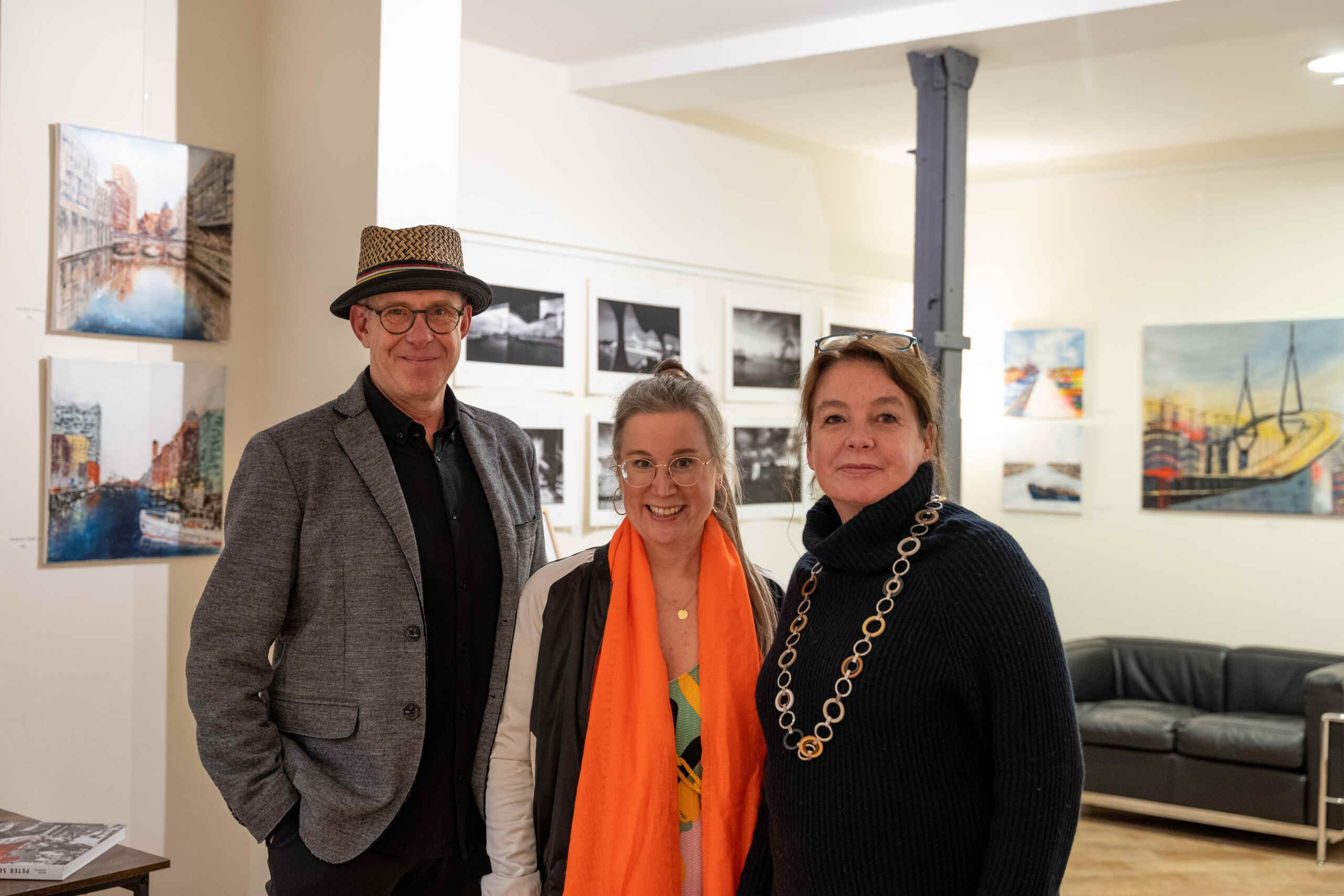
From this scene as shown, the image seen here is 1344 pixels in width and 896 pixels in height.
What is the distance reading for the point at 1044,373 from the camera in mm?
8328

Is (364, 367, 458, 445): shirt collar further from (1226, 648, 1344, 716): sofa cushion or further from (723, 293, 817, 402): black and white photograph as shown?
(1226, 648, 1344, 716): sofa cushion

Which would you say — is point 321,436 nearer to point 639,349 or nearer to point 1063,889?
point 639,349

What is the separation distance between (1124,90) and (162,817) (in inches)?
220

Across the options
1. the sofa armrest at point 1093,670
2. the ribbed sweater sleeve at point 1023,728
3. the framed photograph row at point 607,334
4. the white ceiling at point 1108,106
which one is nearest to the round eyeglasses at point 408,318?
the ribbed sweater sleeve at point 1023,728

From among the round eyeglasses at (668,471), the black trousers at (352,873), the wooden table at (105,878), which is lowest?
the wooden table at (105,878)

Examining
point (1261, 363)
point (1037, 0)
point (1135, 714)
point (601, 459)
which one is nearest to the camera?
point (1037, 0)

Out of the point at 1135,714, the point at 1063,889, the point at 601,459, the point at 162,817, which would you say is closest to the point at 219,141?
the point at 162,817

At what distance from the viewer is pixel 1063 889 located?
5.50 metres

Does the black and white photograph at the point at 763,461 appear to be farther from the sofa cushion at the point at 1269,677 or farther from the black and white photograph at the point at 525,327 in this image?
the sofa cushion at the point at 1269,677

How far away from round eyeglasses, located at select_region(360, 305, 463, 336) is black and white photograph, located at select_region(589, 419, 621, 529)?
363 cm

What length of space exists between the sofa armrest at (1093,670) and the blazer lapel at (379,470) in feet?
19.6

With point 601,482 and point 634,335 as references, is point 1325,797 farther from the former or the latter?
point 634,335

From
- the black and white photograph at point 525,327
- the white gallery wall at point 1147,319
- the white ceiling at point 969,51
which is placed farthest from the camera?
the white gallery wall at point 1147,319

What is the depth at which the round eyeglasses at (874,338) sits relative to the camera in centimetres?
183
